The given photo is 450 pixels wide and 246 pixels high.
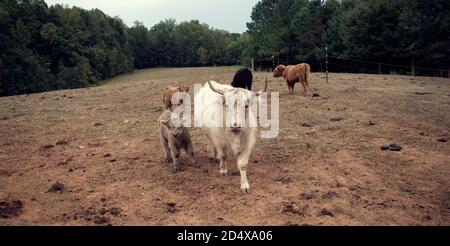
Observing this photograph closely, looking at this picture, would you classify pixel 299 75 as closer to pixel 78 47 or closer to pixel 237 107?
pixel 237 107

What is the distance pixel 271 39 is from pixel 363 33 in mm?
19118

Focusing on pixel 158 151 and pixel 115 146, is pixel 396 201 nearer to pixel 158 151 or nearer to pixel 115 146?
pixel 158 151

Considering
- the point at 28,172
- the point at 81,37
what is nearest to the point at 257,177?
the point at 28,172

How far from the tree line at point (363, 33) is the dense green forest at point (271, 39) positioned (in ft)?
0.26

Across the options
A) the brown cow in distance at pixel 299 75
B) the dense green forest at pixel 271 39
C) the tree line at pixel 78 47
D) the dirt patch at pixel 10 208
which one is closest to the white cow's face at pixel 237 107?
the dirt patch at pixel 10 208

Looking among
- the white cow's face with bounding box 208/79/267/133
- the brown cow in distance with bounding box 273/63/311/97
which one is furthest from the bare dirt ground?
the brown cow in distance with bounding box 273/63/311/97

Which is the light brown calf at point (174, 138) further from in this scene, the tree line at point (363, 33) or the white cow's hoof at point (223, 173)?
the tree line at point (363, 33)

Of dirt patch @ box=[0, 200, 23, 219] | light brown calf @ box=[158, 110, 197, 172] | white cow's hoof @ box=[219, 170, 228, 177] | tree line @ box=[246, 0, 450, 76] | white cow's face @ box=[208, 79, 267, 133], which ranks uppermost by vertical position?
tree line @ box=[246, 0, 450, 76]

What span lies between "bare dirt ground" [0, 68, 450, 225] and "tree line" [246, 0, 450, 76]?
24162 millimetres

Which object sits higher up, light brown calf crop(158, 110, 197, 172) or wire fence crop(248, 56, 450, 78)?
wire fence crop(248, 56, 450, 78)

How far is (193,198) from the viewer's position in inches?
233

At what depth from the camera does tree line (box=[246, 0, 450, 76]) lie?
31.8 meters

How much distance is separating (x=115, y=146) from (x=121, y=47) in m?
85.1

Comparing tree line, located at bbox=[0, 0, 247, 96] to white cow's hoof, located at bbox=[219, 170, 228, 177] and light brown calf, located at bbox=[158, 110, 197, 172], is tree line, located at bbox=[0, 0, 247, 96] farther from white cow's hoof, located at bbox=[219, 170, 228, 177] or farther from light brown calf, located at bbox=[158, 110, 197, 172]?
white cow's hoof, located at bbox=[219, 170, 228, 177]
